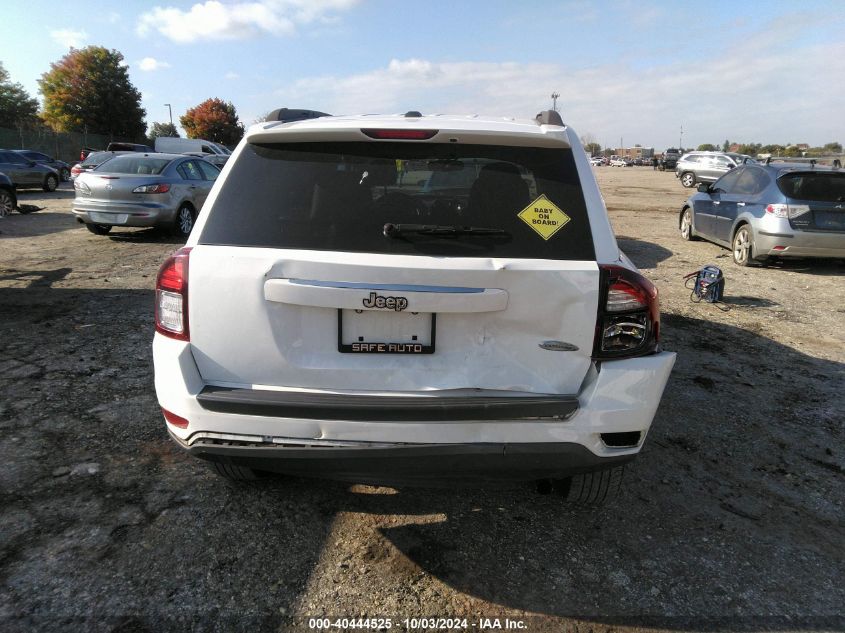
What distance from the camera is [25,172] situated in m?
21.3

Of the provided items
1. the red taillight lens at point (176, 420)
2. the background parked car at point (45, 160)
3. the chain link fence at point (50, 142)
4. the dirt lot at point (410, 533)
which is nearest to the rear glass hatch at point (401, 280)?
the red taillight lens at point (176, 420)

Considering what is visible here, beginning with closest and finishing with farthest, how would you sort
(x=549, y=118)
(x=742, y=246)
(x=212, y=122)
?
(x=549, y=118)
(x=742, y=246)
(x=212, y=122)

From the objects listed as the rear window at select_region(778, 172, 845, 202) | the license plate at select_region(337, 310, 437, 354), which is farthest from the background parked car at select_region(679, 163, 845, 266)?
the license plate at select_region(337, 310, 437, 354)

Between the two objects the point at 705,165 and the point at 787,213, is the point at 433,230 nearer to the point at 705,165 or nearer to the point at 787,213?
the point at 787,213

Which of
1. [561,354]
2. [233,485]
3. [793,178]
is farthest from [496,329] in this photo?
[793,178]

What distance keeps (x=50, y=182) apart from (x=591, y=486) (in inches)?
997

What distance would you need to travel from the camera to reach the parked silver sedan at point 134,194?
10555 millimetres

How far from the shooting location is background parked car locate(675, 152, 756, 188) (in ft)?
102

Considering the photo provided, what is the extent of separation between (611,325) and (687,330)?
4.30 meters

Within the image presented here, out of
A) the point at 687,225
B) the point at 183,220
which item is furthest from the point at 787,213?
the point at 183,220

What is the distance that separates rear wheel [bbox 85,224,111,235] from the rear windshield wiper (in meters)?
10.7

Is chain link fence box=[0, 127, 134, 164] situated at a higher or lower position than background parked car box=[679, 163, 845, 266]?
higher

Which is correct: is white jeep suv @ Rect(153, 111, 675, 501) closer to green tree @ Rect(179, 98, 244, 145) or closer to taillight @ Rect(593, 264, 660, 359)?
taillight @ Rect(593, 264, 660, 359)

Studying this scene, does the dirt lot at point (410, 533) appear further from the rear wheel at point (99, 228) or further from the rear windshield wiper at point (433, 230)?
the rear wheel at point (99, 228)
